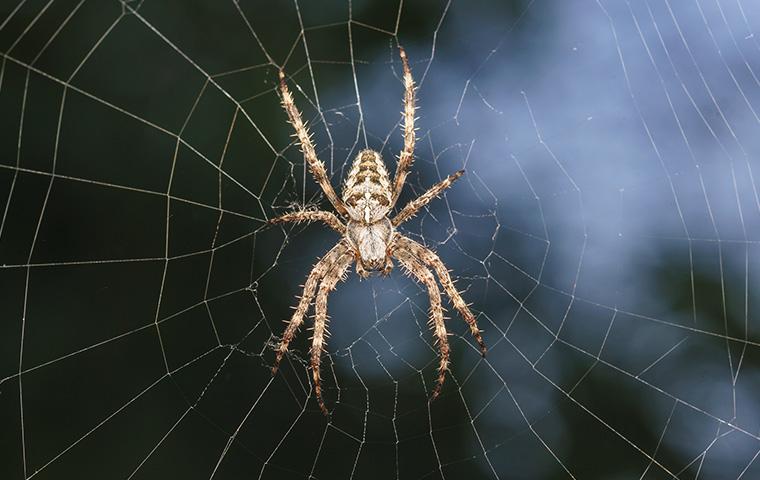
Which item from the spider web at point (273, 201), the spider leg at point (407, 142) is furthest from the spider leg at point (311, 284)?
the spider web at point (273, 201)

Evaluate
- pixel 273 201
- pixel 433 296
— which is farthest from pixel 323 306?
pixel 273 201

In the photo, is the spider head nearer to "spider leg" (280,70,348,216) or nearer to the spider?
the spider

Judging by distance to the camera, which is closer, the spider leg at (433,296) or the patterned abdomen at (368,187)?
the patterned abdomen at (368,187)

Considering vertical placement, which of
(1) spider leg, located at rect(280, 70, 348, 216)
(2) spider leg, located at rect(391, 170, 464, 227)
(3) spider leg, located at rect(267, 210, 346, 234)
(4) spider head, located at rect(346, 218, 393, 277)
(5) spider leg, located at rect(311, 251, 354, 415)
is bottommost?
(5) spider leg, located at rect(311, 251, 354, 415)

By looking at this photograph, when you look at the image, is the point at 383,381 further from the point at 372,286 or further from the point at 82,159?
the point at 82,159

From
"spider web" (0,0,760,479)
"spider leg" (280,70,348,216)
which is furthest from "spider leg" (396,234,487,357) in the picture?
"spider web" (0,0,760,479)

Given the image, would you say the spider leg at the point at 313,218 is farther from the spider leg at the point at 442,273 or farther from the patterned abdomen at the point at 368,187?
the spider leg at the point at 442,273

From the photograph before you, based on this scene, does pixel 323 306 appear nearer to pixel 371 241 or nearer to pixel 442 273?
pixel 371 241
